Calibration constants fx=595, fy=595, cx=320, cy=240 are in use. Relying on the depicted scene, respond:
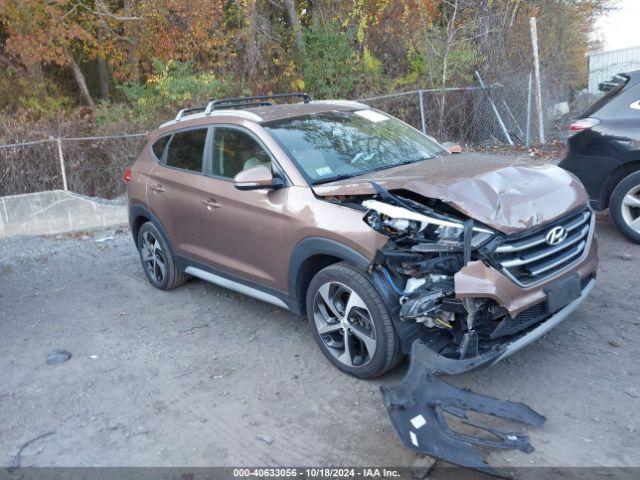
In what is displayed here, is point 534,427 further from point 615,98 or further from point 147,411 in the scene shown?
point 615,98

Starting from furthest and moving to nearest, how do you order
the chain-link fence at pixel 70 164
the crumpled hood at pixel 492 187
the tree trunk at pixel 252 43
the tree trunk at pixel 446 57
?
the tree trunk at pixel 252 43 < the tree trunk at pixel 446 57 < the chain-link fence at pixel 70 164 < the crumpled hood at pixel 492 187

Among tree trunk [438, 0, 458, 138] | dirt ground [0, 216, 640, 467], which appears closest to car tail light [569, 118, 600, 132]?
dirt ground [0, 216, 640, 467]

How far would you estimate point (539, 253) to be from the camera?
361 cm

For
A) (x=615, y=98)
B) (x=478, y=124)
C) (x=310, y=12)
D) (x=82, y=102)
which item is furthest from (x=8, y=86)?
(x=615, y=98)

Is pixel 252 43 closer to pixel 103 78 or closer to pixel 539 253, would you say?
pixel 103 78

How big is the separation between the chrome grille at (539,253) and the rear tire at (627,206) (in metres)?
2.25

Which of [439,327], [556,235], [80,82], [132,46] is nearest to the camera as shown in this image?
[439,327]

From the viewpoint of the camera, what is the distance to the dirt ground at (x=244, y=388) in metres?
3.38

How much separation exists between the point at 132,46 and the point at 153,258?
10.7 metres

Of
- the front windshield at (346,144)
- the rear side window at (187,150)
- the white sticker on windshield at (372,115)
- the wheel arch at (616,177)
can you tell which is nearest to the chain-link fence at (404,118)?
the rear side window at (187,150)

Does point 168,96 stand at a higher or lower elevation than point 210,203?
higher

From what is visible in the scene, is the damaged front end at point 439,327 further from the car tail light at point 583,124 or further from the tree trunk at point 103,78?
the tree trunk at point 103,78

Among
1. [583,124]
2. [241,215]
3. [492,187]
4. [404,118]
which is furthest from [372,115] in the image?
[404,118]

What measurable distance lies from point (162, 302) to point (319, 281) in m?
2.52
